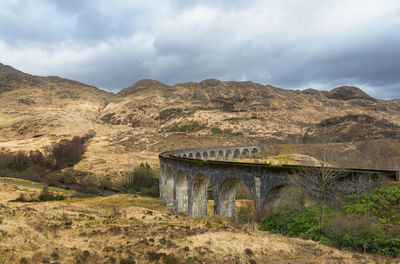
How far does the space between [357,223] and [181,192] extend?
26229mm

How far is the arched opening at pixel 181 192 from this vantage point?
118 ft

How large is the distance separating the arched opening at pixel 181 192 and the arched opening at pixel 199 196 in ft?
16.1

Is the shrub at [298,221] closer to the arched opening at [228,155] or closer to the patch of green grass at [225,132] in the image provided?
the arched opening at [228,155]

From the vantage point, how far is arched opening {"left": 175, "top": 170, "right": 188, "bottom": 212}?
35.9 meters

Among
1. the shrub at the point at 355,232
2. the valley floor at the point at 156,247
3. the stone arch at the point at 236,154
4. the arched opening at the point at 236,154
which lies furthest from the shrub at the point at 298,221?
the arched opening at the point at 236,154

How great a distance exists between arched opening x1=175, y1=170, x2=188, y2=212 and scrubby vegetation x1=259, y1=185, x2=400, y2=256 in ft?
64.4

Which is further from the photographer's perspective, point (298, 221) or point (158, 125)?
point (158, 125)

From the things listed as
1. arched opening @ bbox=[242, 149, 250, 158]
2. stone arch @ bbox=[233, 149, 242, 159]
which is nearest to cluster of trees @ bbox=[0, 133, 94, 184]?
stone arch @ bbox=[233, 149, 242, 159]

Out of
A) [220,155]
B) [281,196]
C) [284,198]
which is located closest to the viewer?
[284,198]

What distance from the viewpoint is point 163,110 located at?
18150 centimetres

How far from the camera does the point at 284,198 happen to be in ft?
70.0

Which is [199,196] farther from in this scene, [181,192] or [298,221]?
[298,221]

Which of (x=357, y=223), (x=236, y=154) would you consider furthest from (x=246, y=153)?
(x=357, y=223)

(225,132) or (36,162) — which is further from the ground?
(225,132)
